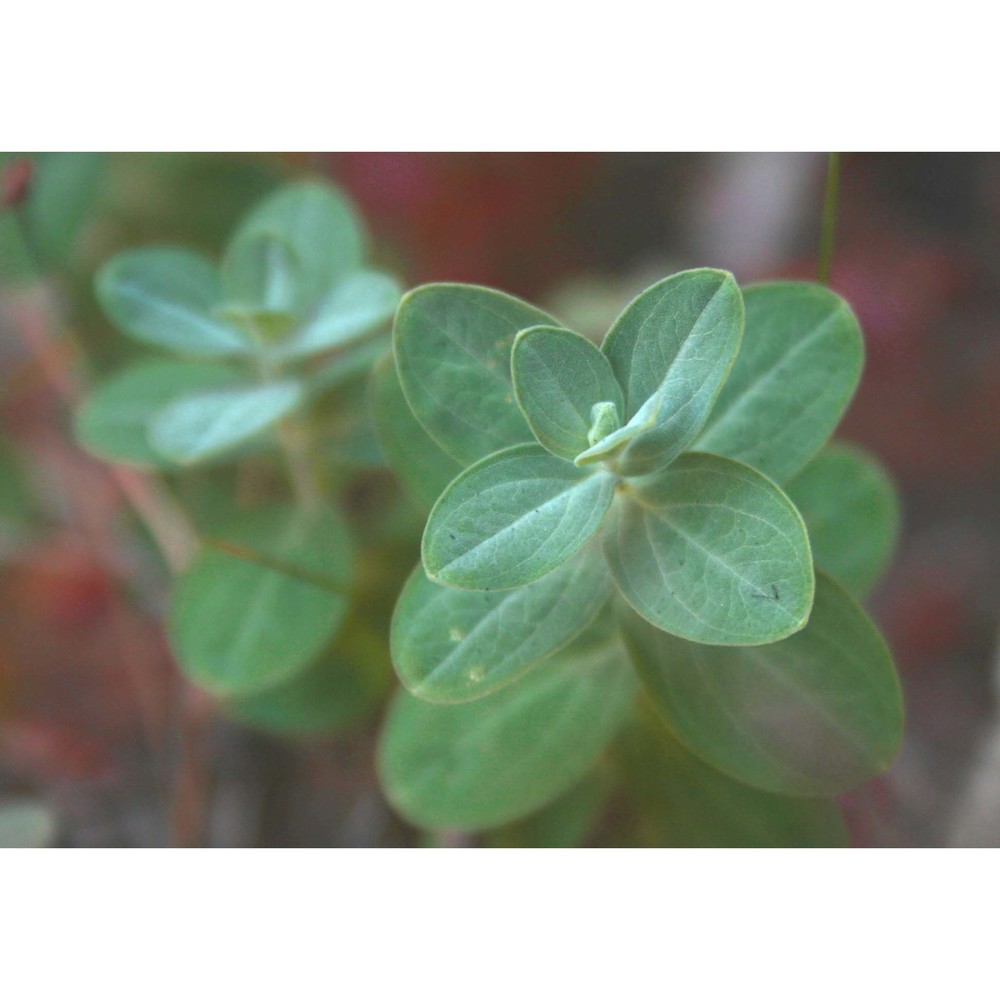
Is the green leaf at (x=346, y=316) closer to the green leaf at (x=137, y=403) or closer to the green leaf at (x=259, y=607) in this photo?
the green leaf at (x=137, y=403)

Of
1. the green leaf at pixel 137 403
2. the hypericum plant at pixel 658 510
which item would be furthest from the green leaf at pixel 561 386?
the green leaf at pixel 137 403

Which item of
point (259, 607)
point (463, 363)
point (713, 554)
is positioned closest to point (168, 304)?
point (259, 607)

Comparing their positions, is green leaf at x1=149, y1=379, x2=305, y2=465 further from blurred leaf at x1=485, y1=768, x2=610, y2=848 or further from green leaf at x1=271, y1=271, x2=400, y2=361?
blurred leaf at x1=485, y1=768, x2=610, y2=848

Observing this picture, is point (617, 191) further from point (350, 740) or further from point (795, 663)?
point (795, 663)

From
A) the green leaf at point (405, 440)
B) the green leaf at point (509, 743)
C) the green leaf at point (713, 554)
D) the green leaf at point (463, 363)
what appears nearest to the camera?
the green leaf at point (713, 554)

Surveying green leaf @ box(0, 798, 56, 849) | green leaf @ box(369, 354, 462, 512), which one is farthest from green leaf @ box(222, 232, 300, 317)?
green leaf @ box(0, 798, 56, 849)

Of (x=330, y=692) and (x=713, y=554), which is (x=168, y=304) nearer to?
(x=330, y=692)
